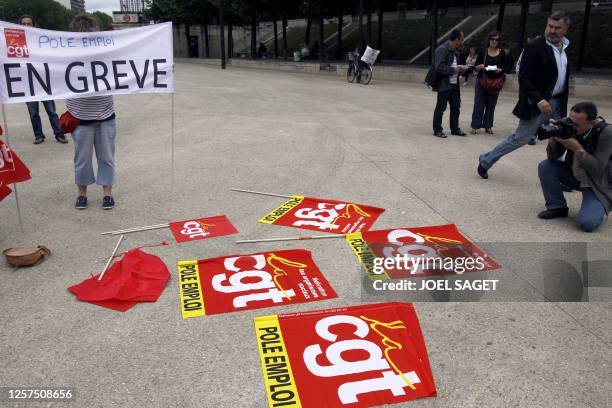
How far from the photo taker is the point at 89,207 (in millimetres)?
5512

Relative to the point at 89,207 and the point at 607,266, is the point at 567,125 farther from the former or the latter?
the point at 89,207

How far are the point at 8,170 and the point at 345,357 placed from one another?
3.67m

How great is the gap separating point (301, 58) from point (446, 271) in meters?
33.5

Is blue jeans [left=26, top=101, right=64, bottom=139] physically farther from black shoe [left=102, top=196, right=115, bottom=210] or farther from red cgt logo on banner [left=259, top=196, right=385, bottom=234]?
red cgt logo on banner [left=259, top=196, right=385, bottom=234]

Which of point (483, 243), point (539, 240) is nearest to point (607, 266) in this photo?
point (539, 240)

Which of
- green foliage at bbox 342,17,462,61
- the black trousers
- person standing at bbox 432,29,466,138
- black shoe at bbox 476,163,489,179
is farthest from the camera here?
green foliage at bbox 342,17,462,61

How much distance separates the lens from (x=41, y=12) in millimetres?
102188

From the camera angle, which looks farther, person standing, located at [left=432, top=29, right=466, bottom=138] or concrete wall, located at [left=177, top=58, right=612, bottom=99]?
concrete wall, located at [left=177, top=58, right=612, bottom=99]

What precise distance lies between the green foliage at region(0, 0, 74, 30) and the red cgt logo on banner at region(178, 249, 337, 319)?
338 feet

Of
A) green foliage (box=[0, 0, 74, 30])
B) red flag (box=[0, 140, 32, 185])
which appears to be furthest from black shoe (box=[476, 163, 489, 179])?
green foliage (box=[0, 0, 74, 30])

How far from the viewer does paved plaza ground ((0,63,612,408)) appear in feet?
8.93

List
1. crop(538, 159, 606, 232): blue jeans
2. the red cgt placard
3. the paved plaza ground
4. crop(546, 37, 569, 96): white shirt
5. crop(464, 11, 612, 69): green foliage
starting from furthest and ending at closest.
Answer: crop(464, 11, 612, 69): green foliage → crop(546, 37, 569, 96): white shirt → crop(538, 159, 606, 232): blue jeans → the red cgt placard → the paved plaza ground

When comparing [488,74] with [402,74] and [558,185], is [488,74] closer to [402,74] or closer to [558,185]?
[558,185]

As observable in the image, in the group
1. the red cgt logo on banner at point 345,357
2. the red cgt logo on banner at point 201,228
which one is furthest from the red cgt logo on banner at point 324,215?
the red cgt logo on banner at point 345,357
